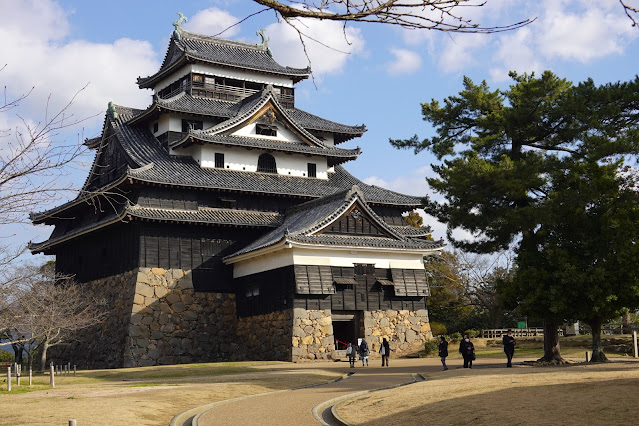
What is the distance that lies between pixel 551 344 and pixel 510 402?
15572mm

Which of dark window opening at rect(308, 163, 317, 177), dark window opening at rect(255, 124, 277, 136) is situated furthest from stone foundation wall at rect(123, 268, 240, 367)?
dark window opening at rect(255, 124, 277, 136)

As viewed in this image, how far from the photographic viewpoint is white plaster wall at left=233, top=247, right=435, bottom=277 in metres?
35.8

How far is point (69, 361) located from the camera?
4231cm

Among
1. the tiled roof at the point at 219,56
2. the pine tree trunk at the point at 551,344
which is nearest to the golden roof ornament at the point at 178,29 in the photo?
the tiled roof at the point at 219,56

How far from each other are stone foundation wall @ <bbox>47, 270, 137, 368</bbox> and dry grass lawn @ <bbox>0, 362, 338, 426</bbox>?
5176 mm

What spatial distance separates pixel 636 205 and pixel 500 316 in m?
28.8

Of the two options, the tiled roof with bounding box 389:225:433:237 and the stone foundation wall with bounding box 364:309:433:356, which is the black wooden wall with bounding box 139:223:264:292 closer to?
the stone foundation wall with bounding box 364:309:433:356

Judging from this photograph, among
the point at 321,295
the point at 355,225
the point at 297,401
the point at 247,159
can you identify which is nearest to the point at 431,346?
the point at 321,295

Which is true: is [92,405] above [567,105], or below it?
below

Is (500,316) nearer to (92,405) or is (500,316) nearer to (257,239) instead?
(257,239)

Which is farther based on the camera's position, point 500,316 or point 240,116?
point 500,316

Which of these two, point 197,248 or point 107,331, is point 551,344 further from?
point 107,331

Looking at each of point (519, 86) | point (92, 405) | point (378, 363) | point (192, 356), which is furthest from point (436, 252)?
point (92, 405)

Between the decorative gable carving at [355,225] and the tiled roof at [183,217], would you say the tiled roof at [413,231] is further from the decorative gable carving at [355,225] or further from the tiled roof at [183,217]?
the tiled roof at [183,217]
